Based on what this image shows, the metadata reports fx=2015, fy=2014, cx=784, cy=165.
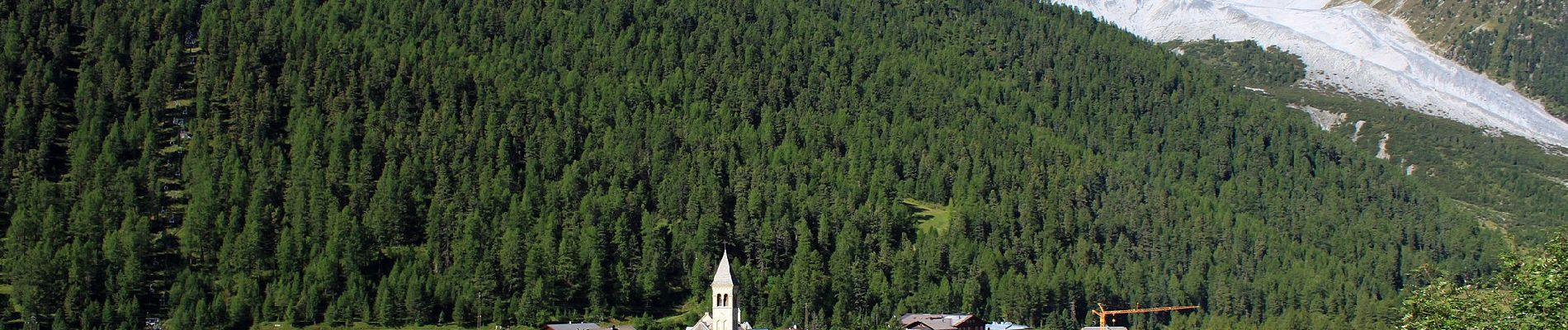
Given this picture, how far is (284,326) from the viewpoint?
16538cm

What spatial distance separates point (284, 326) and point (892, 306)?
186 feet

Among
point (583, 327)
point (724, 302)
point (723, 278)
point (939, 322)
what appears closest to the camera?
point (723, 278)

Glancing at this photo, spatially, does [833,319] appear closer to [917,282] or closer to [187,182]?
[917,282]

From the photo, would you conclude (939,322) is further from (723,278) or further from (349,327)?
(349,327)

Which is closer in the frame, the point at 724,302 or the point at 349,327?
the point at 724,302

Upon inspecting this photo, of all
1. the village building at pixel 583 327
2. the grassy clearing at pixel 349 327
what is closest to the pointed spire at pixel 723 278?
the village building at pixel 583 327

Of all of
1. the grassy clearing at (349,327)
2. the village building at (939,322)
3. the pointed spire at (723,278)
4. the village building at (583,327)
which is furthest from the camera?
the village building at (939,322)

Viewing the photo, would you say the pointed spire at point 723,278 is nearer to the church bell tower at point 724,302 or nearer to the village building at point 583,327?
the church bell tower at point 724,302

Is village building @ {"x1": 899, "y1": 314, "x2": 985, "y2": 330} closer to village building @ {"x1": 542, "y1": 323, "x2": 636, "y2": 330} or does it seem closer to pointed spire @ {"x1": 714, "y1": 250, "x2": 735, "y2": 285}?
village building @ {"x1": 542, "y1": 323, "x2": 636, "y2": 330}

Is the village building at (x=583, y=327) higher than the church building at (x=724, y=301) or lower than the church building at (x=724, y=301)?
lower

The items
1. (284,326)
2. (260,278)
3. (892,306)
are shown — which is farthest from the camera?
(892,306)

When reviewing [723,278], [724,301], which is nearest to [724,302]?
[724,301]

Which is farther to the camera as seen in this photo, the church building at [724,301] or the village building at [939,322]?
the village building at [939,322]

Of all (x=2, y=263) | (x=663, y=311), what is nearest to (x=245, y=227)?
(x=2, y=263)
